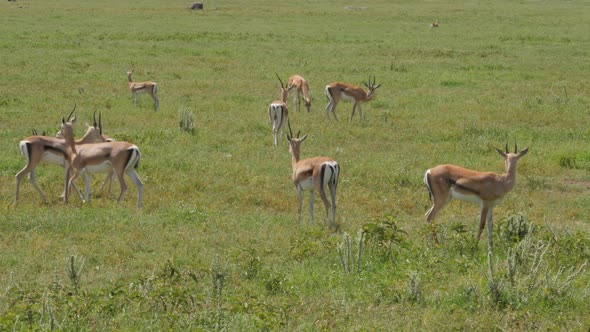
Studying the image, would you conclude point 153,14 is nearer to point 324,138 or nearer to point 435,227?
point 324,138

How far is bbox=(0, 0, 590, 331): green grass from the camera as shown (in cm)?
652

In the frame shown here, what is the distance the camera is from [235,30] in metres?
35.5

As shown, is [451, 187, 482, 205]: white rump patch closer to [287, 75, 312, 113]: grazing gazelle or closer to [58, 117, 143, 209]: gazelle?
[58, 117, 143, 209]: gazelle

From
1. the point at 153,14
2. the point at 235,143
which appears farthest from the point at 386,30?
the point at 235,143

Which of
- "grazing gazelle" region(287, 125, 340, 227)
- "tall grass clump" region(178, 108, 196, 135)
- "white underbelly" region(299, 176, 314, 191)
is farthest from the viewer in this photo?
"tall grass clump" region(178, 108, 196, 135)

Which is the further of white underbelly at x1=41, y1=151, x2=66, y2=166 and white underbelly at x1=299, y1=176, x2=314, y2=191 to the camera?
white underbelly at x1=41, y1=151, x2=66, y2=166

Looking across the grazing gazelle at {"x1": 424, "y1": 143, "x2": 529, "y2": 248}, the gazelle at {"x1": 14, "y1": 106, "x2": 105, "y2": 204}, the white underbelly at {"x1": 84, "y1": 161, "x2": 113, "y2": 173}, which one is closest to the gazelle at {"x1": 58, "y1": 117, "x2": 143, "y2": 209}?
the white underbelly at {"x1": 84, "y1": 161, "x2": 113, "y2": 173}

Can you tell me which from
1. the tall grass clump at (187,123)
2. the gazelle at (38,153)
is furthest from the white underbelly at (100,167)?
the tall grass clump at (187,123)

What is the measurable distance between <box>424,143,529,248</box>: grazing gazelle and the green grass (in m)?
0.36

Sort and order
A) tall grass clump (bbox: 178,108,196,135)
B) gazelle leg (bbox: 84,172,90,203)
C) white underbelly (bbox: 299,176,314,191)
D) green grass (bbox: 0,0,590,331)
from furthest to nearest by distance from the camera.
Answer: tall grass clump (bbox: 178,108,196,135)
gazelle leg (bbox: 84,172,90,203)
white underbelly (bbox: 299,176,314,191)
green grass (bbox: 0,0,590,331)

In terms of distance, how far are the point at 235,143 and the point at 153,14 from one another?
30.9m

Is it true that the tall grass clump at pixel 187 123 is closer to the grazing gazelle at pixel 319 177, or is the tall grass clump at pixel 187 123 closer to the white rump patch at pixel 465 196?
the grazing gazelle at pixel 319 177

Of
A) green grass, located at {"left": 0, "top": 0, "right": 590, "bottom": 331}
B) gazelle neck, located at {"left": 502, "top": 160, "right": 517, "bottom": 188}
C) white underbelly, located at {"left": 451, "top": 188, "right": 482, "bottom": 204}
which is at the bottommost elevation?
green grass, located at {"left": 0, "top": 0, "right": 590, "bottom": 331}

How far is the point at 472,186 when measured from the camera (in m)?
9.10
